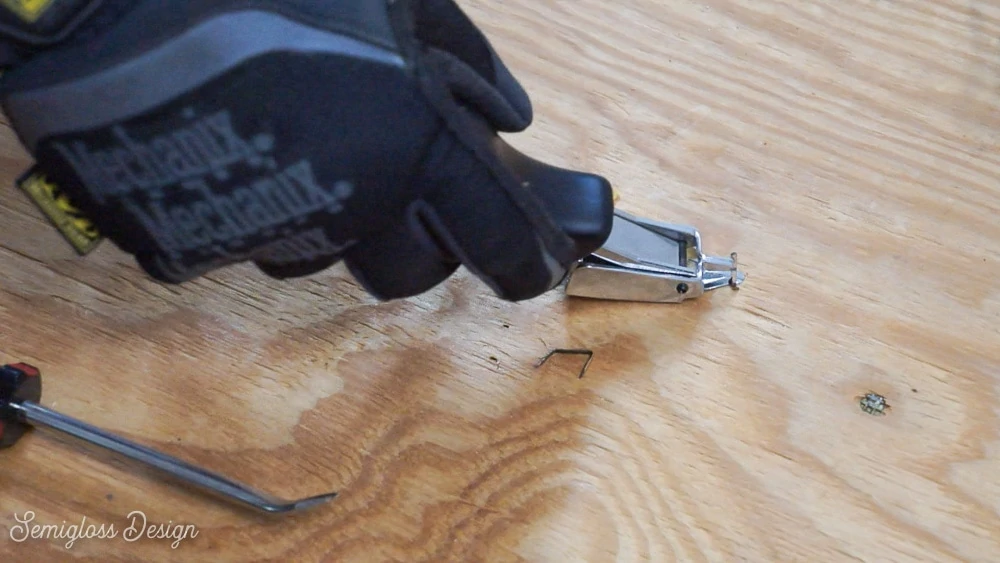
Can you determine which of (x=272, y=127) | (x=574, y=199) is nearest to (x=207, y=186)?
(x=272, y=127)

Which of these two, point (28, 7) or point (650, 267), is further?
point (650, 267)

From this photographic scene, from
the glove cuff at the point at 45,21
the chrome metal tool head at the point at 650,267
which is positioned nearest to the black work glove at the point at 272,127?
the glove cuff at the point at 45,21

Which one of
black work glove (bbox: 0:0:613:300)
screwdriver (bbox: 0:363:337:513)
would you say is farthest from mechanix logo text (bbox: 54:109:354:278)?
screwdriver (bbox: 0:363:337:513)

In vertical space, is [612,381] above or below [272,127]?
below

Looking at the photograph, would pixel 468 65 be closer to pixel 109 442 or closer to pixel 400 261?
pixel 400 261

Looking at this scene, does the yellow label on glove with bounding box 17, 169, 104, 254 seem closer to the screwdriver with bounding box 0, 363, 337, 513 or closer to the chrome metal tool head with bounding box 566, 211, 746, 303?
the screwdriver with bounding box 0, 363, 337, 513

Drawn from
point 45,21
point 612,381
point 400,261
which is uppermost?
point 45,21
